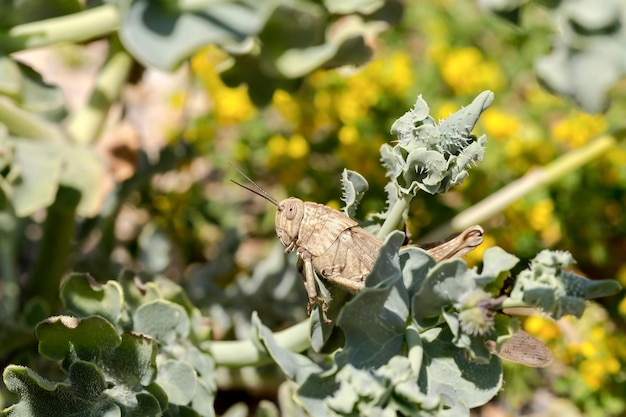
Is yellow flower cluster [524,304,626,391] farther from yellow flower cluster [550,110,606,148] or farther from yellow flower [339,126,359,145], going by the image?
yellow flower [339,126,359,145]

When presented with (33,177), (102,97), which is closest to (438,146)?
(33,177)

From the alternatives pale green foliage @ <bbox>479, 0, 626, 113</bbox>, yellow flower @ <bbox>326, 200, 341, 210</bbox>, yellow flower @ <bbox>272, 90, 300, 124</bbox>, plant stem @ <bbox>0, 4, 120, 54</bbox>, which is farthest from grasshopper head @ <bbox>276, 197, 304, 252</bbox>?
yellow flower @ <bbox>272, 90, 300, 124</bbox>

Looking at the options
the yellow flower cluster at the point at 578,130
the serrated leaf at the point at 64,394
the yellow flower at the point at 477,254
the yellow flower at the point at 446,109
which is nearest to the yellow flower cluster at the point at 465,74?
the yellow flower at the point at 446,109

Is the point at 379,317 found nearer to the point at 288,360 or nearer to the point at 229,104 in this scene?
the point at 288,360

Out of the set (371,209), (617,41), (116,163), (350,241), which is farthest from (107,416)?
(617,41)

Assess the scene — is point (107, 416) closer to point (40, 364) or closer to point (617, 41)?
point (40, 364)

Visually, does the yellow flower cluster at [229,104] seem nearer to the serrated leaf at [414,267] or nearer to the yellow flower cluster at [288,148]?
the yellow flower cluster at [288,148]
